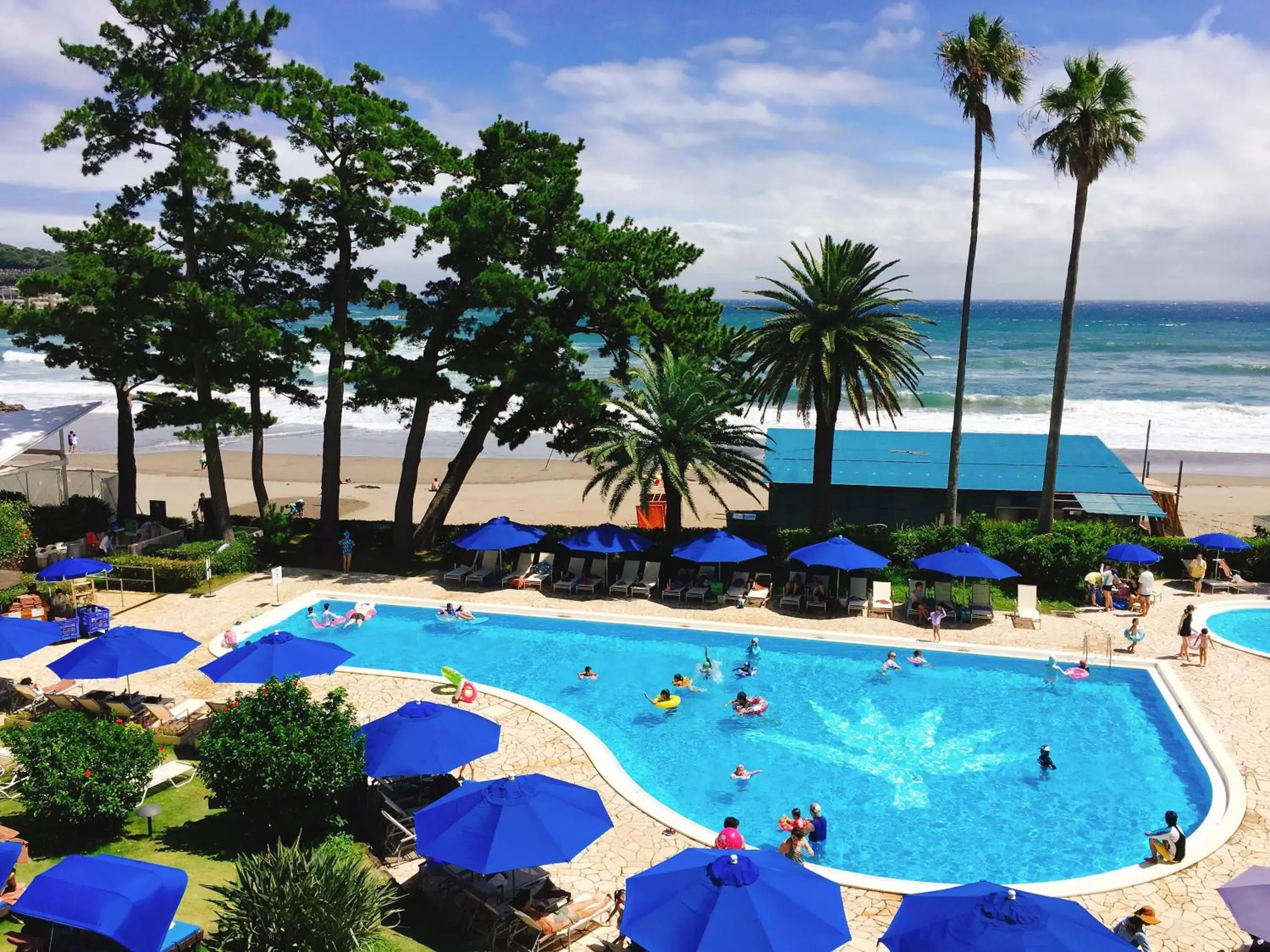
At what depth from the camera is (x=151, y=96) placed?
24.8 m

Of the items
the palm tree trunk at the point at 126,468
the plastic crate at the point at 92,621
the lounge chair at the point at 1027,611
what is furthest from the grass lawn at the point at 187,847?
the palm tree trunk at the point at 126,468

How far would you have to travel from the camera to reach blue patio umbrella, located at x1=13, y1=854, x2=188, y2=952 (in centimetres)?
902

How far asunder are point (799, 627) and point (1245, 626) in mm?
11033

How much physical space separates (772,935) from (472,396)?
2112 cm

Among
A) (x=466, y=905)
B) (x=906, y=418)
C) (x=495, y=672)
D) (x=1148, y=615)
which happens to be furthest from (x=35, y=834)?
(x=906, y=418)

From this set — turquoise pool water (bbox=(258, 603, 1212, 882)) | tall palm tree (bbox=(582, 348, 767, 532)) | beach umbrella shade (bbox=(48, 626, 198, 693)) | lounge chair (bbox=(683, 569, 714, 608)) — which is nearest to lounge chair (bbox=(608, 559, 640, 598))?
lounge chair (bbox=(683, 569, 714, 608))

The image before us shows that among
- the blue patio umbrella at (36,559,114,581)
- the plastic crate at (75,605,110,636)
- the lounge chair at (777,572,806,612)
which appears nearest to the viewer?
the plastic crate at (75,605,110,636)

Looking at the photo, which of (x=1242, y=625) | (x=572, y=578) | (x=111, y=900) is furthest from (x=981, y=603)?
(x=111, y=900)

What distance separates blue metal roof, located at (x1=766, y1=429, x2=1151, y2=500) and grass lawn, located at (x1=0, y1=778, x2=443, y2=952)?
18296mm

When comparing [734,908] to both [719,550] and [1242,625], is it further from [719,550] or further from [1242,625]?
[1242,625]

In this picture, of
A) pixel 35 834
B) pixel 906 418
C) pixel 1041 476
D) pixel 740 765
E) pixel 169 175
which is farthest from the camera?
pixel 906 418

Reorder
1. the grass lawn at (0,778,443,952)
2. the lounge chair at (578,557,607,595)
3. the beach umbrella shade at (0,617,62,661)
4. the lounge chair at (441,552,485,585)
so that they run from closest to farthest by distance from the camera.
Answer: the grass lawn at (0,778,443,952) → the beach umbrella shade at (0,617,62,661) → the lounge chair at (578,557,607,595) → the lounge chair at (441,552,485,585)

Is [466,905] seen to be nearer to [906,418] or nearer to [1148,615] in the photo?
[1148,615]

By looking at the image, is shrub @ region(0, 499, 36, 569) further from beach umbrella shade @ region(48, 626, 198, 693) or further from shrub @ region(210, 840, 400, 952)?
shrub @ region(210, 840, 400, 952)
